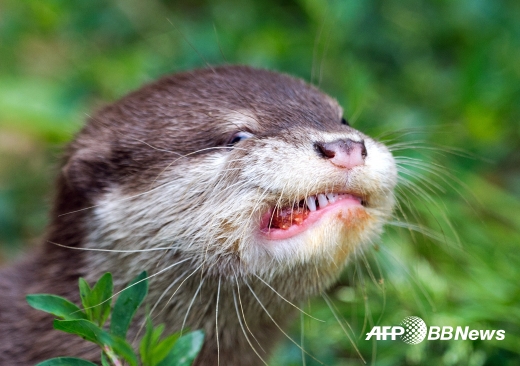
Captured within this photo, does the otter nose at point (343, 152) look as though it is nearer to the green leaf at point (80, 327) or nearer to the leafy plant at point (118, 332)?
the leafy plant at point (118, 332)

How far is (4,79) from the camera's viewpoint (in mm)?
3688

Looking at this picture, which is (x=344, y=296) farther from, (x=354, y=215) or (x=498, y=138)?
(x=498, y=138)

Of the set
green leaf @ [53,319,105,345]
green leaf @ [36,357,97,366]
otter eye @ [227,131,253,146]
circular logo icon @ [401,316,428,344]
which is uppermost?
otter eye @ [227,131,253,146]

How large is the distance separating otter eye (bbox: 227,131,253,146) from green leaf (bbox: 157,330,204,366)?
1.81ft

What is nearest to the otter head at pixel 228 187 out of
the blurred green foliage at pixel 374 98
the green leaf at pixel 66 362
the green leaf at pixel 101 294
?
the green leaf at pixel 101 294

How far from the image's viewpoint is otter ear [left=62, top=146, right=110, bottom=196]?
1.87 metres

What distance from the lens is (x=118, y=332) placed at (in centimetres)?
144

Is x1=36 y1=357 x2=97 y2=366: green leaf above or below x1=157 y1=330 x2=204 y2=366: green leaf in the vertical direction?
below

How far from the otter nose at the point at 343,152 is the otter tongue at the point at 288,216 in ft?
0.42

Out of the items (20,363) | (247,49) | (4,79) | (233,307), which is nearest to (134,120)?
(233,307)

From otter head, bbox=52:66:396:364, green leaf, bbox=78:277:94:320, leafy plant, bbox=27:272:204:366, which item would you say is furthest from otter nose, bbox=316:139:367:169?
green leaf, bbox=78:277:94:320

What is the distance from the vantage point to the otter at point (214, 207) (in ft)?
5.19

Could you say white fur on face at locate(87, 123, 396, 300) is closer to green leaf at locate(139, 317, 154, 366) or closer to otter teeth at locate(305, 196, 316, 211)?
otter teeth at locate(305, 196, 316, 211)

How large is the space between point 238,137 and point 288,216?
27 cm
